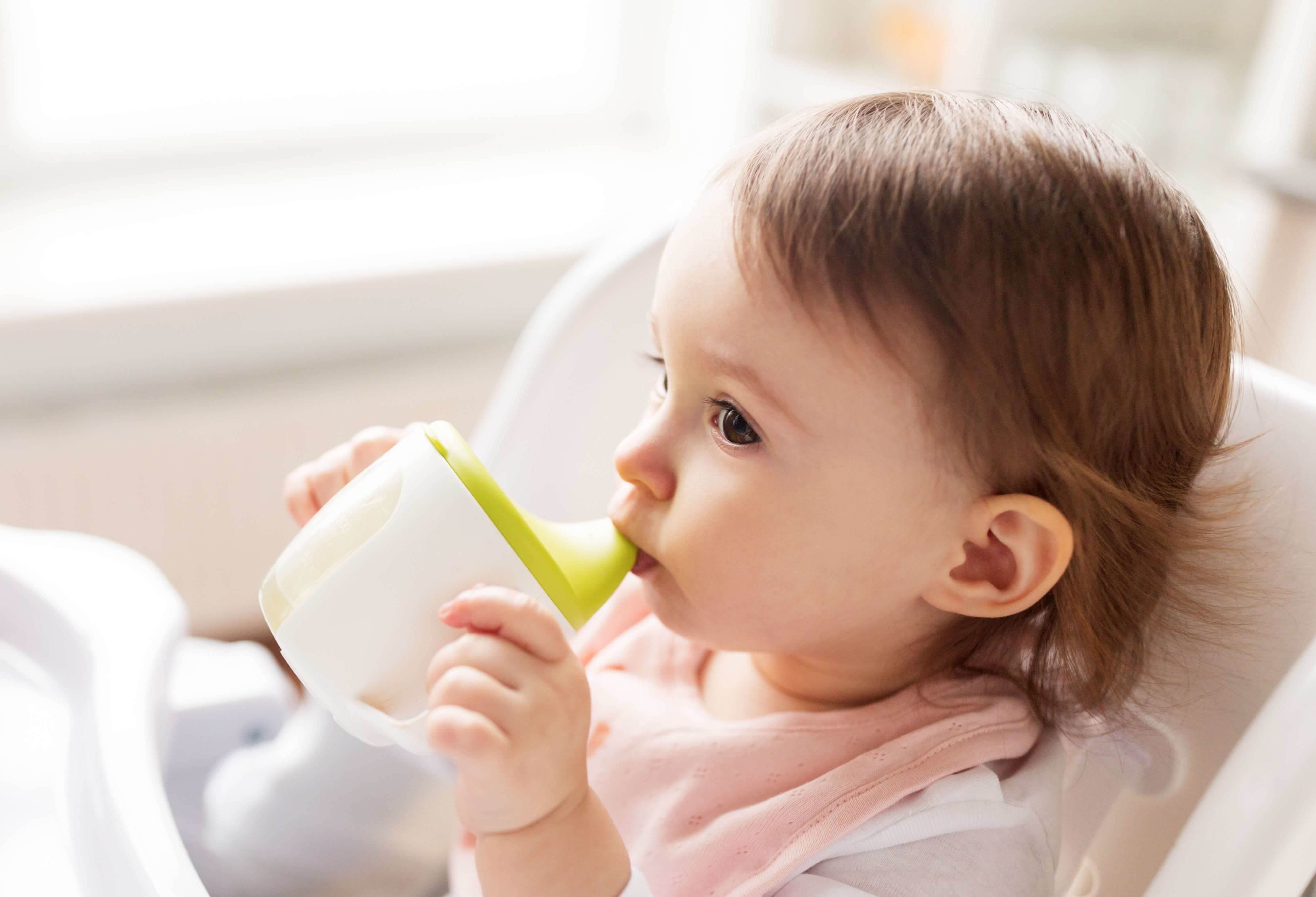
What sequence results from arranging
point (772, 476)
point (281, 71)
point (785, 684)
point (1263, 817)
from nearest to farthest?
point (1263, 817)
point (772, 476)
point (785, 684)
point (281, 71)

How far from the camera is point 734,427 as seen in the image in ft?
1.86

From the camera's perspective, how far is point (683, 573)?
1.96ft

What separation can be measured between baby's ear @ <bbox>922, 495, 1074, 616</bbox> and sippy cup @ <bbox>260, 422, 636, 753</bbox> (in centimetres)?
19

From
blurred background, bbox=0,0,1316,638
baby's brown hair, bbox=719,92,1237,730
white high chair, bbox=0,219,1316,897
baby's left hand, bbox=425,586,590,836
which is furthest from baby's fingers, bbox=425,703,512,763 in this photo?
blurred background, bbox=0,0,1316,638

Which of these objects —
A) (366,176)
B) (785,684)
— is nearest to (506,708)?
(785,684)

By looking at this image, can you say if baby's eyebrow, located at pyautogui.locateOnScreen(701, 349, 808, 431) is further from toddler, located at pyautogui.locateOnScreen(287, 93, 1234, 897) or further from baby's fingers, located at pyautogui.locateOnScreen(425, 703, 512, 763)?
baby's fingers, located at pyautogui.locateOnScreen(425, 703, 512, 763)

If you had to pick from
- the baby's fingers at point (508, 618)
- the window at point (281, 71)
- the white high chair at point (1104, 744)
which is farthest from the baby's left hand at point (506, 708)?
the window at point (281, 71)

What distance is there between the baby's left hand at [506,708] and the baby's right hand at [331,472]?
22cm

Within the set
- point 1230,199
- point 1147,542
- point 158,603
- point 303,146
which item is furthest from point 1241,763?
point 303,146

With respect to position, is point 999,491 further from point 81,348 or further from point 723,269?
point 81,348

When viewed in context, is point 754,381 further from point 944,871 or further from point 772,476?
point 944,871

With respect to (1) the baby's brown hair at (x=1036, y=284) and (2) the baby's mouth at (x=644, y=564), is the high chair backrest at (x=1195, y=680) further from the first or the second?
(2) the baby's mouth at (x=644, y=564)

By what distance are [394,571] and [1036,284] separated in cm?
29

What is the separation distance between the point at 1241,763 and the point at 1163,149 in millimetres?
1105
